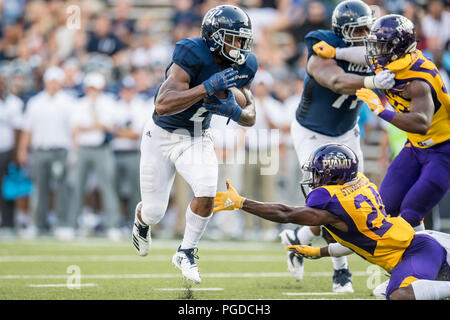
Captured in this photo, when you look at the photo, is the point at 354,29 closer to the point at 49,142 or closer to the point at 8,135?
the point at 49,142

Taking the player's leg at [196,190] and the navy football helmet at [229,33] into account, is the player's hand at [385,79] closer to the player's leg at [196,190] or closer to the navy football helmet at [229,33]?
the navy football helmet at [229,33]

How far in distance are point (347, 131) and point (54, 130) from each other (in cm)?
496

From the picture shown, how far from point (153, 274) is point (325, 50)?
2395 millimetres

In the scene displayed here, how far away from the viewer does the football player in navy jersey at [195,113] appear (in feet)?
16.1

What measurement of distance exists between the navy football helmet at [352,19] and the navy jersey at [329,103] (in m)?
0.10

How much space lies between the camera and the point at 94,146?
968cm

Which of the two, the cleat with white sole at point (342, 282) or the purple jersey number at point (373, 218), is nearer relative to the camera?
the purple jersey number at point (373, 218)

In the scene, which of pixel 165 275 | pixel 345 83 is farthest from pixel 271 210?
pixel 165 275

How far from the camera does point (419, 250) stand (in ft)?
14.4

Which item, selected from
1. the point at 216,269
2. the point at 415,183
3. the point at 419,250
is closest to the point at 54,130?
the point at 216,269

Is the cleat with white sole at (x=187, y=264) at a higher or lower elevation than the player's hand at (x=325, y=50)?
lower

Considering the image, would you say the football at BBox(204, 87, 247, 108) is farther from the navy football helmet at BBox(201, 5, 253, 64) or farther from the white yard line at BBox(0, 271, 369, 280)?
the white yard line at BBox(0, 271, 369, 280)

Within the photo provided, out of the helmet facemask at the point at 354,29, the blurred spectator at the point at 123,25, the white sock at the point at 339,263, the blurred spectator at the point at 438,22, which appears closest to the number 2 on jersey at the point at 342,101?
the helmet facemask at the point at 354,29
